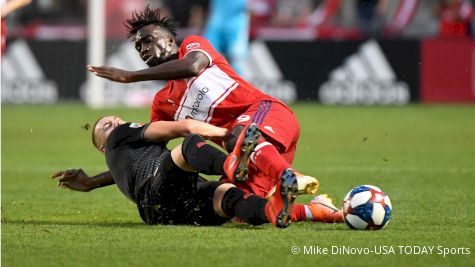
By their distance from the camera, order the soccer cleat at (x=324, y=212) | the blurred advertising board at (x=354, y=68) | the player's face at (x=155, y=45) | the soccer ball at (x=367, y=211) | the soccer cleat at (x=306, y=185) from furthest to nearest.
A: the blurred advertising board at (x=354, y=68), the player's face at (x=155, y=45), the soccer cleat at (x=324, y=212), the soccer ball at (x=367, y=211), the soccer cleat at (x=306, y=185)

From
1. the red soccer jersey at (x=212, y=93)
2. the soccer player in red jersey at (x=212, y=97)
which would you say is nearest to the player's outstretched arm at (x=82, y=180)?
the soccer player in red jersey at (x=212, y=97)

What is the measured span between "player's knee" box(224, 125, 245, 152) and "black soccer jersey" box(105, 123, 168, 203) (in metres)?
0.50

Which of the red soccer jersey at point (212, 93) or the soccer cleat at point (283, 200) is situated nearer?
the soccer cleat at point (283, 200)

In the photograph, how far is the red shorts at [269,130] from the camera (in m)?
7.21

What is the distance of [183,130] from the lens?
7082 mm

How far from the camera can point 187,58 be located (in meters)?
7.32

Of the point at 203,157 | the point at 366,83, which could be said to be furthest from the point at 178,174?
the point at 366,83

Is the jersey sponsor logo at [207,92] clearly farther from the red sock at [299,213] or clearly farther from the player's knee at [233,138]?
the red sock at [299,213]

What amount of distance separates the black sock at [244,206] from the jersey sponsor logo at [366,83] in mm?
13994

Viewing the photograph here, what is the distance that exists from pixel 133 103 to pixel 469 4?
7629 millimetres

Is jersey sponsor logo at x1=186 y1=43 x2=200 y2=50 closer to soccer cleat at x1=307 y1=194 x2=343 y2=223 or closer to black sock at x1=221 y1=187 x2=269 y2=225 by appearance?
black sock at x1=221 y1=187 x2=269 y2=225

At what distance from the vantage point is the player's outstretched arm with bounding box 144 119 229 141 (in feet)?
23.2

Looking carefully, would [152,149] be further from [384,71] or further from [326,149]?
[384,71]

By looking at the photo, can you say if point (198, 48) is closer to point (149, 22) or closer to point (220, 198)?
point (149, 22)
